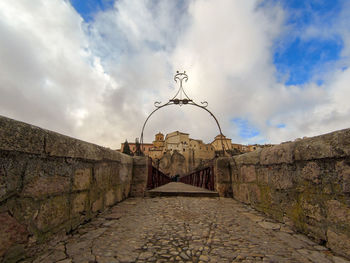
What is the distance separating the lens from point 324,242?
1.77m

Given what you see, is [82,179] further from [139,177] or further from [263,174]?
[263,174]

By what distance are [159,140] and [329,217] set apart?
62001 millimetres

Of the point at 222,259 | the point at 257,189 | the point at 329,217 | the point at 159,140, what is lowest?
the point at 222,259

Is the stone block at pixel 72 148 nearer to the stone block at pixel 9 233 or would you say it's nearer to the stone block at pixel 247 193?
the stone block at pixel 9 233

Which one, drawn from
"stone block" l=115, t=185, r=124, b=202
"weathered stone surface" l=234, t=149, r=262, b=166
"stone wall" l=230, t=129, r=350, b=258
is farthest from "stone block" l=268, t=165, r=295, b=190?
"stone block" l=115, t=185, r=124, b=202

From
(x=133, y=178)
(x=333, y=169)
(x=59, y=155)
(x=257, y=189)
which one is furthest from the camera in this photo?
(x=133, y=178)

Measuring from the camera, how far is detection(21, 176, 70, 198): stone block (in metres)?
1.48

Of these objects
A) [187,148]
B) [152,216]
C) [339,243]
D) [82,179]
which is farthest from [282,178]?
[187,148]

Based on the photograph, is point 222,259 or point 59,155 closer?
point 222,259

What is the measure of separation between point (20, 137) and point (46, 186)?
560 millimetres

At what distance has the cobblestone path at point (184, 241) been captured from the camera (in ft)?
5.09

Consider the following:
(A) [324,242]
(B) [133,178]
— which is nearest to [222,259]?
(A) [324,242]

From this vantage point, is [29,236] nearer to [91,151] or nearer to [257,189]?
[91,151]

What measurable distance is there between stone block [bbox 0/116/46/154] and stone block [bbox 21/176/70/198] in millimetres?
278
